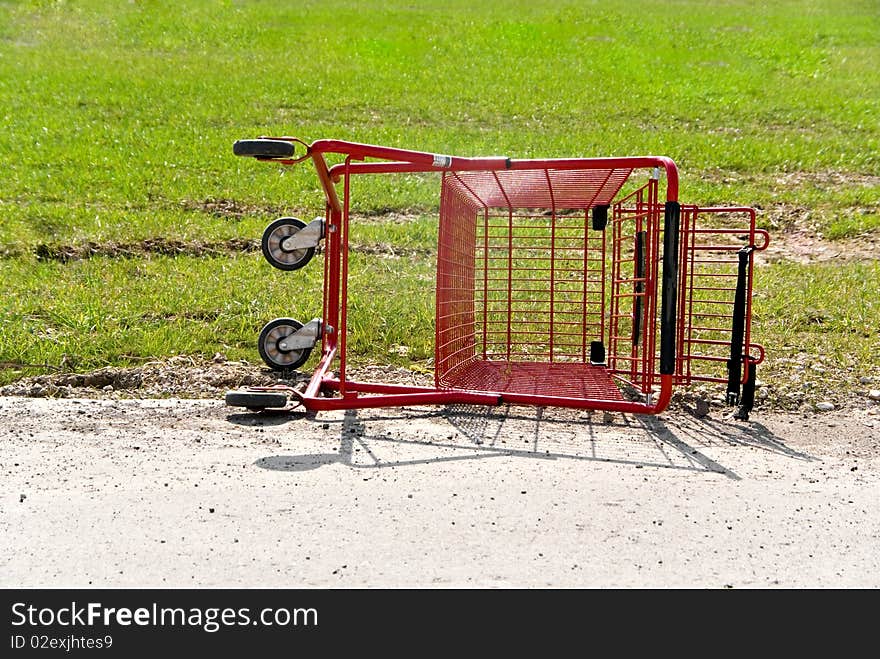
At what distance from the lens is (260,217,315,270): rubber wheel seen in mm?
6625

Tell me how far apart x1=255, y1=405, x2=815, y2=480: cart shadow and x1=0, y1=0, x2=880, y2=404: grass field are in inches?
61.6

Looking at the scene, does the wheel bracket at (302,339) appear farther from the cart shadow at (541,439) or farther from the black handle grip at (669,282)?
the black handle grip at (669,282)

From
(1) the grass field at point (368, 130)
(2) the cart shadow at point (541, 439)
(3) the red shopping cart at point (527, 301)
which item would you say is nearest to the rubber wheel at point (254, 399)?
(3) the red shopping cart at point (527, 301)

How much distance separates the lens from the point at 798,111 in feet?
60.2

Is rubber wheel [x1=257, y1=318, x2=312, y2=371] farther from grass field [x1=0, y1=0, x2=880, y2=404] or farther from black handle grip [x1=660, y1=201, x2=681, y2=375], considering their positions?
black handle grip [x1=660, y1=201, x2=681, y2=375]

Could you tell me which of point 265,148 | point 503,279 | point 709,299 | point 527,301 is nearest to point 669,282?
point 527,301

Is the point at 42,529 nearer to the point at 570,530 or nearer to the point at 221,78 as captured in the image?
the point at 570,530

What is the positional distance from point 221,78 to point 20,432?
16441mm

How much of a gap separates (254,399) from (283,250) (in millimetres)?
1264

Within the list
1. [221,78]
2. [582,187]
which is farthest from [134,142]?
[582,187]

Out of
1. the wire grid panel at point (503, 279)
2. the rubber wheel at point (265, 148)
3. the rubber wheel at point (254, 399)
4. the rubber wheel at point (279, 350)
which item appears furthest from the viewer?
the rubber wheel at point (279, 350)

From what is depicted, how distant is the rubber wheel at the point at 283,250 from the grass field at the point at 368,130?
1.11 metres

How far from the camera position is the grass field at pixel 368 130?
8.30 m

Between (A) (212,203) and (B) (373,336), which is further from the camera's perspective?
(A) (212,203)
